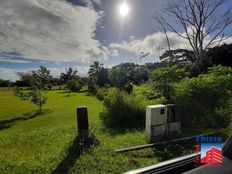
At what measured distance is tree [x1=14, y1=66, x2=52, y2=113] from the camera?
11484 millimetres

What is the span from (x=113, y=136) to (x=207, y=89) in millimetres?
3221

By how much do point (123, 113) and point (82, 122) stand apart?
254 cm

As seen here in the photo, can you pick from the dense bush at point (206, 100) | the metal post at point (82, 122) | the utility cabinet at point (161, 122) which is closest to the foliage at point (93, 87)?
the dense bush at point (206, 100)

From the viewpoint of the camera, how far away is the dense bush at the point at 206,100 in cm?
617

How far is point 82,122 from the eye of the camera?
409cm

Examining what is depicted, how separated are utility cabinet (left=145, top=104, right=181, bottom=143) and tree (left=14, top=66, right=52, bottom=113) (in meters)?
7.98

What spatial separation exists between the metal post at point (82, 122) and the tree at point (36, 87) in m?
7.70

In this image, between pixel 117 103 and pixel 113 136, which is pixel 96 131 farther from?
pixel 117 103

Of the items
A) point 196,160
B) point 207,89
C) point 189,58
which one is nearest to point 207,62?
point 189,58

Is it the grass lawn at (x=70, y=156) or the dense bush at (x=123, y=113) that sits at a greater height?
the dense bush at (x=123, y=113)

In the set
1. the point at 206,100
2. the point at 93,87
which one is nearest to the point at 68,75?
the point at 93,87

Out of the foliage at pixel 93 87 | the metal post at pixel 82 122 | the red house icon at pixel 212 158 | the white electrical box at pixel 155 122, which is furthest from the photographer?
the foliage at pixel 93 87

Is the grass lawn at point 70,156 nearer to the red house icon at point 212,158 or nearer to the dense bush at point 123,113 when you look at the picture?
the dense bush at point 123,113

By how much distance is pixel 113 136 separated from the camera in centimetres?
523
